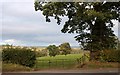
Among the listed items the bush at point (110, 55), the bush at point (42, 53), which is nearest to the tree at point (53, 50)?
the bush at point (42, 53)

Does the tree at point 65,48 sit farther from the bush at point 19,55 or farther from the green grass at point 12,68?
the green grass at point 12,68

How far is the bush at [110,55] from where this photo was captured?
15047 millimetres

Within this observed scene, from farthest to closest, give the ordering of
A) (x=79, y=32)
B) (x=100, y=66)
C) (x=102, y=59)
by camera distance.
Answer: (x=79, y=32)
(x=102, y=59)
(x=100, y=66)

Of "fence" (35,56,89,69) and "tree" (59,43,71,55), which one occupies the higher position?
"tree" (59,43,71,55)

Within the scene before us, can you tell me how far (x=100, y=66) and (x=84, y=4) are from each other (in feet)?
10.6

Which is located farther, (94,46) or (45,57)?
(94,46)

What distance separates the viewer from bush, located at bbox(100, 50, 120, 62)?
15047 millimetres

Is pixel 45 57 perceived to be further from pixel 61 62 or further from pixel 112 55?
pixel 112 55

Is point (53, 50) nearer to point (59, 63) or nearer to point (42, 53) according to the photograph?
point (42, 53)

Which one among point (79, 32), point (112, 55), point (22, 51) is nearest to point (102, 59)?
point (112, 55)

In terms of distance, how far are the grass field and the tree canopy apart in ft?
4.18

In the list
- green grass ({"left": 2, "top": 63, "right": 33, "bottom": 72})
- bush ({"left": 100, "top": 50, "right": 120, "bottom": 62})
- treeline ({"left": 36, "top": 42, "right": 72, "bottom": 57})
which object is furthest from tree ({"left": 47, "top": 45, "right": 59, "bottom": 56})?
bush ({"left": 100, "top": 50, "right": 120, "bottom": 62})

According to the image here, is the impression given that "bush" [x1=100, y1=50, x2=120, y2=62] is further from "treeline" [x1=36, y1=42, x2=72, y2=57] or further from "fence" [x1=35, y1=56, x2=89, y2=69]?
"treeline" [x1=36, y1=42, x2=72, y2=57]

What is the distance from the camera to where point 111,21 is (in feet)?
53.1
